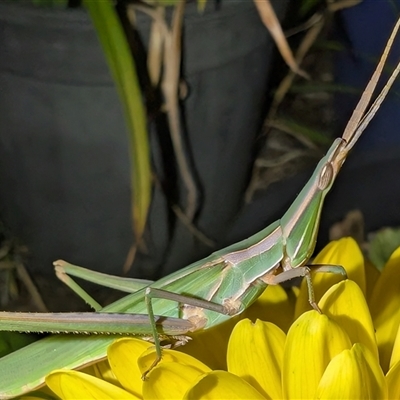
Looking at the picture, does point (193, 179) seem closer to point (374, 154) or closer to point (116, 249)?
point (116, 249)

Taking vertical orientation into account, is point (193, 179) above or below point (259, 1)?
below

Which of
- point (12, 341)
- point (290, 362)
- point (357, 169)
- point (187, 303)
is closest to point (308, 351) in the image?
point (290, 362)

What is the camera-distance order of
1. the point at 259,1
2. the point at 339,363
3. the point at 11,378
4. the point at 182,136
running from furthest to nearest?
the point at 182,136 < the point at 259,1 < the point at 11,378 < the point at 339,363

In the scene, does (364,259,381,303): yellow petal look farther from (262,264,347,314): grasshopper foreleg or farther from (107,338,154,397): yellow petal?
(107,338,154,397): yellow petal

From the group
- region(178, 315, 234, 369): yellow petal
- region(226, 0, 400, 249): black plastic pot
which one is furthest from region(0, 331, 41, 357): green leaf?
region(226, 0, 400, 249): black plastic pot

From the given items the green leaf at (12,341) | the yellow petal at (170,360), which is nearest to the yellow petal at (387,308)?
the yellow petal at (170,360)

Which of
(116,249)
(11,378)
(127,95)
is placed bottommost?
(116,249)

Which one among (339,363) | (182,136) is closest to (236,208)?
(182,136)
